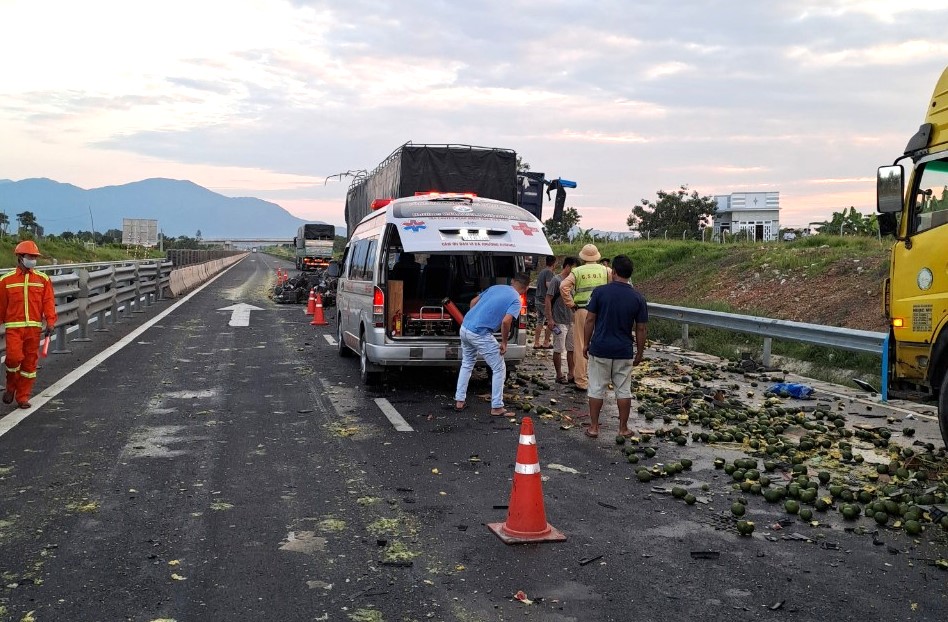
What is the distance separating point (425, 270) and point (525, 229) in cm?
205

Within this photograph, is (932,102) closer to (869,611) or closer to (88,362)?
(869,611)

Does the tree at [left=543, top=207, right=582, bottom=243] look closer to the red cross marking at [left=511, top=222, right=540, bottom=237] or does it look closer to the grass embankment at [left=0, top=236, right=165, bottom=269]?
the grass embankment at [left=0, top=236, right=165, bottom=269]

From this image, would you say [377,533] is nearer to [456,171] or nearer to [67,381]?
[67,381]

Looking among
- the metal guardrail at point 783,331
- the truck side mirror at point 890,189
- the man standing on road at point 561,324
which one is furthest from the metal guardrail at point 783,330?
the man standing on road at point 561,324

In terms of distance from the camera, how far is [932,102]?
300 inches

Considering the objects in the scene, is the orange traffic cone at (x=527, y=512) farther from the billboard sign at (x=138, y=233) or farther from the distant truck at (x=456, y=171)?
the billboard sign at (x=138, y=233)

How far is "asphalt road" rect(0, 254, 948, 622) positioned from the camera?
4359 mm

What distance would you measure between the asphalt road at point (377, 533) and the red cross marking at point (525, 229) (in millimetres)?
2467

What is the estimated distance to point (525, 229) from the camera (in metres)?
10.7

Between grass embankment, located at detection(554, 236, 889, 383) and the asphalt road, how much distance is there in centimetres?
514

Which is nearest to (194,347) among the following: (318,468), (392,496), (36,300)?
(36,300)

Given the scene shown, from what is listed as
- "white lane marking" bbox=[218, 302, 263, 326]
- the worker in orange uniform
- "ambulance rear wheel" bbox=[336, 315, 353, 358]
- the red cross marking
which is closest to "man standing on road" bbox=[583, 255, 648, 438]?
the red cross marking

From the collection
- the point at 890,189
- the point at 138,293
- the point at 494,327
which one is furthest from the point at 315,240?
the point at 890,189

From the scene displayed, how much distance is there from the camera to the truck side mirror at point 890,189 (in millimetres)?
7410
